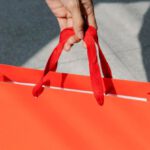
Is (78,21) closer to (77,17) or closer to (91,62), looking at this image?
(77,17)

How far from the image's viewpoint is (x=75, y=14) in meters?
1.45

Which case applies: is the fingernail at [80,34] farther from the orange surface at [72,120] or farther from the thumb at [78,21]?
the orange surface at [72,120]

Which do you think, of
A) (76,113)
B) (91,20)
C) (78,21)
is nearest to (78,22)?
(78,21)

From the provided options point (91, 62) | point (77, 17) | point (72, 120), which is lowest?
point (72, 120)

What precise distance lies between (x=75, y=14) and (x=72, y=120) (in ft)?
1.05

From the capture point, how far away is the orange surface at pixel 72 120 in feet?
4.72

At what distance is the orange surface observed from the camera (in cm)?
144

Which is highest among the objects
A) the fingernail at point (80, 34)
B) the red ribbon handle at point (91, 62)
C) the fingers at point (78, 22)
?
the fingers at point (78, 22)

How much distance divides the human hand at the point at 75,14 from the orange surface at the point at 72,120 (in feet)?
0.58

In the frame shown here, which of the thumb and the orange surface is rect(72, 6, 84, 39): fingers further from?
the orange surface

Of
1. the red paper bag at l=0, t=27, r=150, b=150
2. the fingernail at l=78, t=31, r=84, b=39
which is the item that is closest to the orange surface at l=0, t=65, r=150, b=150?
the red paper bag at l=0, t=27, r=150, b=150

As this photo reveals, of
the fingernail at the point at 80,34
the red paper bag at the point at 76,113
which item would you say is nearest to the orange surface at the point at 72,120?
the red paper bag at the point at 76,113

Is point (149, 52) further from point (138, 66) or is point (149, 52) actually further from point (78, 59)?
point (78, 59)

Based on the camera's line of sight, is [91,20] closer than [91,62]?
No
